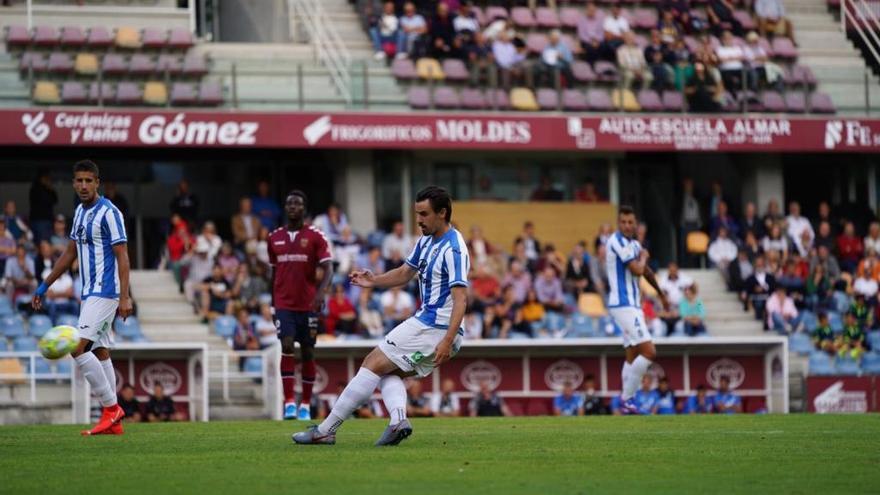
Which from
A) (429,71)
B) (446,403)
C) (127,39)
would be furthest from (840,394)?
(127,39)

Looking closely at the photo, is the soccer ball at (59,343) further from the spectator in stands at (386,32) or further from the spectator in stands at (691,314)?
the spectator in stands at (386,32)

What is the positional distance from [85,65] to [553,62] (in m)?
8.74

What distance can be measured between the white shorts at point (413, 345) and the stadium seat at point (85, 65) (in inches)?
712

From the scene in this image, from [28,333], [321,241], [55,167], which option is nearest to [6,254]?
[28,333]

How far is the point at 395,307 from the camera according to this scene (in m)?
26.5

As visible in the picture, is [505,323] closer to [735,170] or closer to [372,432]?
[735,170]

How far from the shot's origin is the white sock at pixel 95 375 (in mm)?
13398

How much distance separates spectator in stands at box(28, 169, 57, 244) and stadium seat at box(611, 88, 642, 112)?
418 inches

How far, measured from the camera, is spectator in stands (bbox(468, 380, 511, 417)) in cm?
2430

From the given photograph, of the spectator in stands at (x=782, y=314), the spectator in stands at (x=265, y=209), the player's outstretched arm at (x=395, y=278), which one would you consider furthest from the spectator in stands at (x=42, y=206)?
the player's outstretched arm at (x=395, y=278)

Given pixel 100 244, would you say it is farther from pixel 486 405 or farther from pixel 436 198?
pixel 486 405

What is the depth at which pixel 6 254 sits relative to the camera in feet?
84.4

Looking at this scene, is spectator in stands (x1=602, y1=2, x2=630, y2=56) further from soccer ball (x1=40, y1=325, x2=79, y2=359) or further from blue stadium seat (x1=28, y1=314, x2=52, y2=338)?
soccer ball (x1=40, y1=325, x2=79, y2=359)

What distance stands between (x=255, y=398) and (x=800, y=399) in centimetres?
901
